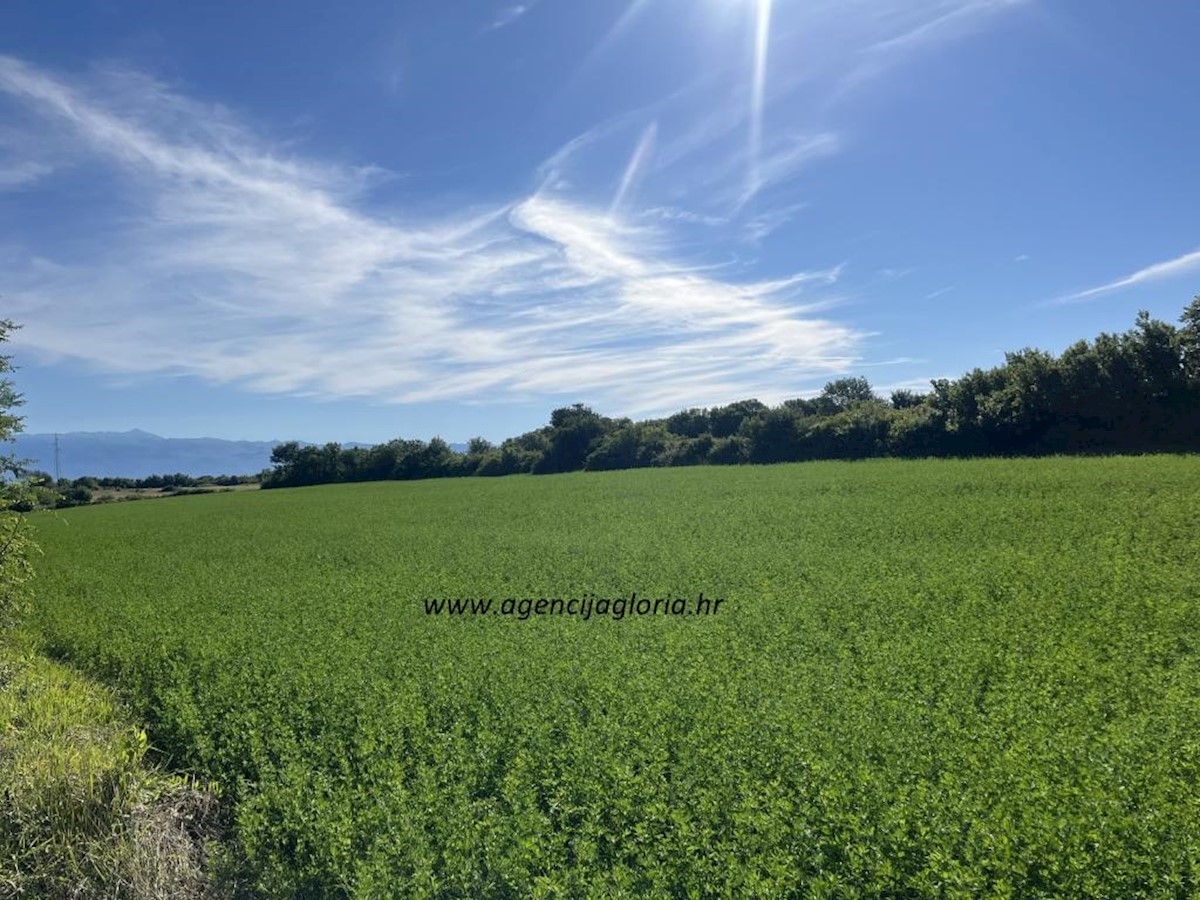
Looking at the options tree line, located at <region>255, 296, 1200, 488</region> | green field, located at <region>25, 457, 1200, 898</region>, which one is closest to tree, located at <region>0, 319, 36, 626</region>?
green field, located at <region>25, 457, 1200, 898</region>

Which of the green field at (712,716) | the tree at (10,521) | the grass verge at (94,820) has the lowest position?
the grass verge at (94,820)

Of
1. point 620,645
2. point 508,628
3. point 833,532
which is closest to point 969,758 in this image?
point 620,645

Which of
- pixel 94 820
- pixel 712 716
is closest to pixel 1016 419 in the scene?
pixel 712 716

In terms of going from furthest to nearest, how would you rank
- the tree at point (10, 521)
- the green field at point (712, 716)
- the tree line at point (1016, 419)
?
the tree line at point (1016, 419), the tree at point (10, 521), the green field at point (712, 716)

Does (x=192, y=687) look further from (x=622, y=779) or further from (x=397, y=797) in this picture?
(x=622, y=779)

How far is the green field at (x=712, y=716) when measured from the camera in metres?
4.56

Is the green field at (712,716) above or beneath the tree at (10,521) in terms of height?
beneath

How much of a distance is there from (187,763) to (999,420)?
144 feet

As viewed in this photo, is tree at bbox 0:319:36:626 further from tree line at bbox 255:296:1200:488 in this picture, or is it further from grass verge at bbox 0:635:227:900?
tree line at bbox 255:296:1200:488

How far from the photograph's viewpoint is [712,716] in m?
6.55

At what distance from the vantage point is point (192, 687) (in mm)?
8906

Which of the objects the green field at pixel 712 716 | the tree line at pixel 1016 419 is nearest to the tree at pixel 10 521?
the green field at pixel 712 716

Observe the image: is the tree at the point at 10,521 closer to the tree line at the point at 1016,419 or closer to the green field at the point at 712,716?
A: the green field at the point at 712,716

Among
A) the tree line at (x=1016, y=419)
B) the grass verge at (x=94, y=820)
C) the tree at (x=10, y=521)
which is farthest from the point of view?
the tree line at (x=1016, y=419)
